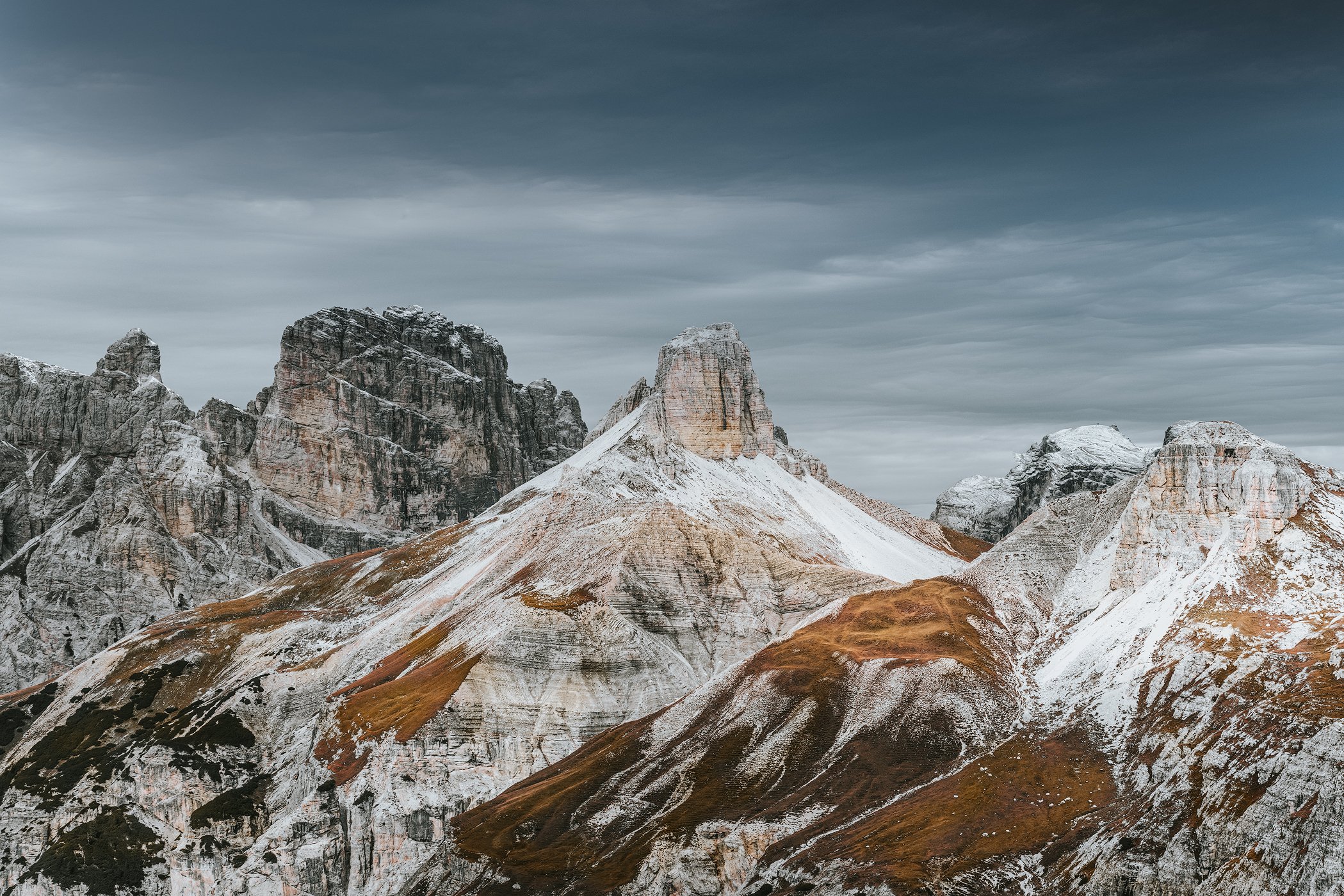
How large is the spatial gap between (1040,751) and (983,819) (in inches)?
673

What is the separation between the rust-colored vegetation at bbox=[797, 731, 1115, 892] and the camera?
130000mm

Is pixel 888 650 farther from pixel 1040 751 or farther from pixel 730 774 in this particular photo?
pixel 1040 751

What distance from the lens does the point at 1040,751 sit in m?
152

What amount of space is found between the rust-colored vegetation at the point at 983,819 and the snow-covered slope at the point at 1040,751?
1.05 feet

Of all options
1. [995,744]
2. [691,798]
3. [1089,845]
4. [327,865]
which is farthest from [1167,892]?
[327,865]

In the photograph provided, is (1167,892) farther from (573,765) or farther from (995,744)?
(573,765)

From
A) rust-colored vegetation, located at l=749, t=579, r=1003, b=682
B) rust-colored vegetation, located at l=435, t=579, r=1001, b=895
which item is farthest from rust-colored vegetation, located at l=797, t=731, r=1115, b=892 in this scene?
rust-colored vegetation, located at l=749, t=579, r=1003, b=682

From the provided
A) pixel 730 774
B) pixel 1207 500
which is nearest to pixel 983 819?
pixel 730 774

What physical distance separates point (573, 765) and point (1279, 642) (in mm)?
86058

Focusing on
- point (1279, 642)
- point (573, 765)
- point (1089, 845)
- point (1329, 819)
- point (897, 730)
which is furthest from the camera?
point (573, 765)

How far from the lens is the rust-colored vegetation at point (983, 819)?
130 m

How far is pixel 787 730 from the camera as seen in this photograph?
564 feet

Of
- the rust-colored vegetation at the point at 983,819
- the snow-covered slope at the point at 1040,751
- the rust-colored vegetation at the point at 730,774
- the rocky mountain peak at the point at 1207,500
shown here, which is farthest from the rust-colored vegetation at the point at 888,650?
the rust-colored vegetation at the point at 983,819

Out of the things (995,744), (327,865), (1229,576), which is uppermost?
(1229,576)
